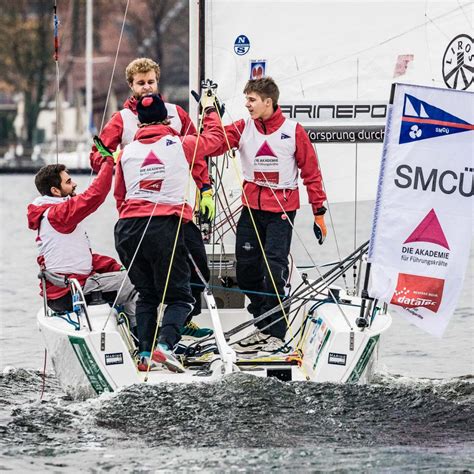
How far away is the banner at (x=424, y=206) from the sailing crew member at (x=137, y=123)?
1.32 meters

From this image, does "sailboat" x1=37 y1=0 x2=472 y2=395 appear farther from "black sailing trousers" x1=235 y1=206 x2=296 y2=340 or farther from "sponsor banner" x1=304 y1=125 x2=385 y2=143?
"black sailing trousers" x1=235 y1=206 x2=296 y2=340

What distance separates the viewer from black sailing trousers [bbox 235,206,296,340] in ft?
26.3

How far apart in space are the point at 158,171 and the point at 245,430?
1.47m

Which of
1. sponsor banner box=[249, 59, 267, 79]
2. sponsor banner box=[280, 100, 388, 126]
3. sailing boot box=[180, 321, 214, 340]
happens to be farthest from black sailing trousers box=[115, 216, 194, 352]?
sponsor banner box=[249, 59, 267, 79]

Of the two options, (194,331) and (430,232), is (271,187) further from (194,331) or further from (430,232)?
(430,232)

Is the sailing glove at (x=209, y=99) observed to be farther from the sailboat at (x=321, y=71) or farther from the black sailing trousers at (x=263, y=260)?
the sailboat at (x=321, y=71)

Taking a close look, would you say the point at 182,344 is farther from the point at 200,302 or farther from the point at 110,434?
the point at 110,434

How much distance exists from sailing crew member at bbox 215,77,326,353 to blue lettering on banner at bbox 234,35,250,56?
4.41 feet

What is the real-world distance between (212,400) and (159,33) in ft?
160

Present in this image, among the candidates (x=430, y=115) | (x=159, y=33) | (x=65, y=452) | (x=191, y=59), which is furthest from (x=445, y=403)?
(x=159, y=33)

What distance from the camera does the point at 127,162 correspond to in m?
7.47

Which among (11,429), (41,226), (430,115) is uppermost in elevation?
(430,115)

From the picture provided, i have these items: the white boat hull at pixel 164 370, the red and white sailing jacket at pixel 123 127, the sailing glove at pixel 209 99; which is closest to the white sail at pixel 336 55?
the sailing glove at pixel 209 99

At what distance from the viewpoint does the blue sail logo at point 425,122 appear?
6.88 meters
